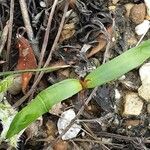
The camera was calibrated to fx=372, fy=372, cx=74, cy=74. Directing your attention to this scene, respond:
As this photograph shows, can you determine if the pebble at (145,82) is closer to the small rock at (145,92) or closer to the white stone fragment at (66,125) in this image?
the small rock at (145,92)

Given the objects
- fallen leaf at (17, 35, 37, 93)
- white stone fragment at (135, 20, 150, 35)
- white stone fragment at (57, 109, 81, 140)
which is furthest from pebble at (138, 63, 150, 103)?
fallen leaf at (17, 35, 37, 93)

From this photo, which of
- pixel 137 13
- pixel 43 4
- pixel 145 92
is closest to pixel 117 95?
pixel 145 92

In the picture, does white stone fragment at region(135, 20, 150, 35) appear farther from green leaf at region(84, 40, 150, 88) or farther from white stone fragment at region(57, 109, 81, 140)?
white stone fragment at region(57, 109, 81, 140)

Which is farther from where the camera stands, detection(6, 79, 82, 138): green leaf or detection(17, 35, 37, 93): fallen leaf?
detection(17, 35, 37, 93): fallen leaf

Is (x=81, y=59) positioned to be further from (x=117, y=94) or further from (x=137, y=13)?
(x=137, y=13)

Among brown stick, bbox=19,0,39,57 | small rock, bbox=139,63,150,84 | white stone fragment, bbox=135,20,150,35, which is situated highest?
brown stick, bbox=19,0,39,57

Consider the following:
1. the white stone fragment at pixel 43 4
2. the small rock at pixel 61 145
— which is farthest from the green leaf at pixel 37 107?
the white stone fragment at pixel 43 4

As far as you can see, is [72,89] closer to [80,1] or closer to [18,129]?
[18,129]
